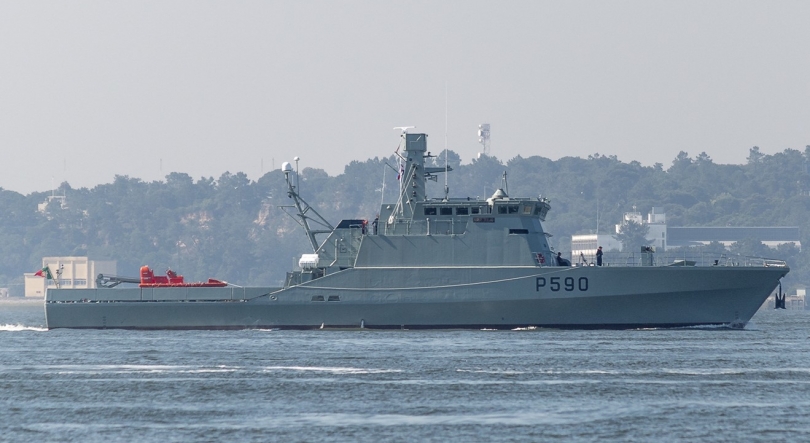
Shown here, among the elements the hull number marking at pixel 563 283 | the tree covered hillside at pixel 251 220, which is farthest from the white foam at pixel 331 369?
the tree covered hillside at pixel 251 220

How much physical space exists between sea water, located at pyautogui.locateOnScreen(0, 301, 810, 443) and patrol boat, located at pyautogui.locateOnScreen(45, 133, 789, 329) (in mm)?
1162

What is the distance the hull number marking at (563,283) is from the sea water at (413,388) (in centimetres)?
136

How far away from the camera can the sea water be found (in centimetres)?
2272

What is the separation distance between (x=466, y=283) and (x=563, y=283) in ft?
9.84

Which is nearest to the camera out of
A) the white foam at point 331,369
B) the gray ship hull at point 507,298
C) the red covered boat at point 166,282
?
the white foam at point 331,369

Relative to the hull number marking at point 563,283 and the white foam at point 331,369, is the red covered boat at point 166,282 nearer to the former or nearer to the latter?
the hull number marking at point 563,283

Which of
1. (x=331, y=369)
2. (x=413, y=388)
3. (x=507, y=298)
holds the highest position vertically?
(x=507, y=298)

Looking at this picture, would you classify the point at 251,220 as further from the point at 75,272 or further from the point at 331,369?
the point at 331,369

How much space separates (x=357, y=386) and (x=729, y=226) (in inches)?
6064

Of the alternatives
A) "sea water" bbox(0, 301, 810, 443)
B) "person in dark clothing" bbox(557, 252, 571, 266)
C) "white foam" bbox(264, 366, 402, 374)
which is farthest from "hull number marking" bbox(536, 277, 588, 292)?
"white foam" bbox(264, 366, 402, 374)

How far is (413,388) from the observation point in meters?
27.8

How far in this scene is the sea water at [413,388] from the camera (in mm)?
22719

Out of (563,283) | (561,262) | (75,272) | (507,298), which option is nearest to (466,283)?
(507,298)

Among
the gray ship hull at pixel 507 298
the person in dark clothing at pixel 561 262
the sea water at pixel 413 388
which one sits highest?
the person in dark clothing at pixel 561 262
